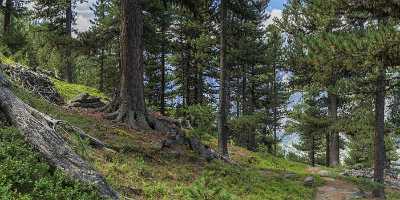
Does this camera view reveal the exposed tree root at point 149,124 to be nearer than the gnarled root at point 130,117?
Yes

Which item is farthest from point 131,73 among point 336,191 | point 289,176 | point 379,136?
point 379,136

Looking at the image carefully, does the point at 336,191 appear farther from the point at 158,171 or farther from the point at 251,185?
the point at 158,171

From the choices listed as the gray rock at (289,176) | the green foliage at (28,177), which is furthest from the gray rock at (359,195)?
the green foliage at (28,177)

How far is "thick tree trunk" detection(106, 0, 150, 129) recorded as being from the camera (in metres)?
17.3

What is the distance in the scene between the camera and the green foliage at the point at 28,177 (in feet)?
22.2

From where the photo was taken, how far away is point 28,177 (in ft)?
22.7

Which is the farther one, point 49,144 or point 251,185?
point 251,185

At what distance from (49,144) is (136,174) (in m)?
3.43

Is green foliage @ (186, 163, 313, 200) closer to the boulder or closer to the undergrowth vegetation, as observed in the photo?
the undergrowth vegetation

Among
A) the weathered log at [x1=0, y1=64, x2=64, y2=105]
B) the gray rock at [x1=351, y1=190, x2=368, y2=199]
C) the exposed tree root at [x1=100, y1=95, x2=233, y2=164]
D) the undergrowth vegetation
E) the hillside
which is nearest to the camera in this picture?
the hillside

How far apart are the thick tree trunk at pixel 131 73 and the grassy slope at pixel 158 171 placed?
83cm

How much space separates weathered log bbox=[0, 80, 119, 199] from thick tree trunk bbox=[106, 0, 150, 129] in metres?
8.04

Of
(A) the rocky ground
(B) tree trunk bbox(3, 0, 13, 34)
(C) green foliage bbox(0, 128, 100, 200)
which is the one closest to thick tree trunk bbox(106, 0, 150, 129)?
(C) green foliage bbox(0, 128, 100, 200)

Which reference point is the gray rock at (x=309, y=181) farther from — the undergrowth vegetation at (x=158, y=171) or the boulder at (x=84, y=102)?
the boulder at (x=84, y=102)
